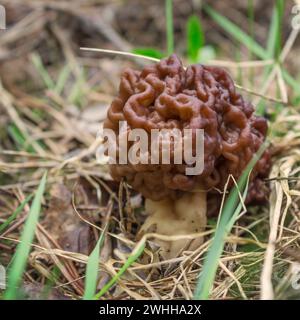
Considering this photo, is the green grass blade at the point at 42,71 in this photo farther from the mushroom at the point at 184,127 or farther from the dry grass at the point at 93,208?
the mushroom at the point at 184,127

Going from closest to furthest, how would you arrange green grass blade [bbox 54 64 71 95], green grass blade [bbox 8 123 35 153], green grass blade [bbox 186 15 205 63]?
green grass blade [bbox 8 123 35 153] → green grass blade [bbox 186 15 205 63] → green grass blade [bbox 54 64 71 95]

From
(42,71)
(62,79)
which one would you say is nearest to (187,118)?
(62,79)

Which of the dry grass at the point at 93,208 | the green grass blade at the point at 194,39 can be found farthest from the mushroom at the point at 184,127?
the green grass blade at the point at 194,39

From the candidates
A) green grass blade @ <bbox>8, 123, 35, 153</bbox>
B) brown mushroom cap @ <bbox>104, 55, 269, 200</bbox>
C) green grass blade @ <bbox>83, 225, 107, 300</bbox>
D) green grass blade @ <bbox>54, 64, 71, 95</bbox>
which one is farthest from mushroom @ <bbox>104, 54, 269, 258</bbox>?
green grass blade @ <bbox>54, 64, 71, 95</bbox>

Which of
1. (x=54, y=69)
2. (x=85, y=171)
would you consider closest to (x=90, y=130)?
(x=85, y=171)

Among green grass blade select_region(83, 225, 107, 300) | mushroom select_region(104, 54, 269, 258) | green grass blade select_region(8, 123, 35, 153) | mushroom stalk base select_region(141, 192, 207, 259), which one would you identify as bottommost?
green grass blade select_region(83, 225, 107, 300)

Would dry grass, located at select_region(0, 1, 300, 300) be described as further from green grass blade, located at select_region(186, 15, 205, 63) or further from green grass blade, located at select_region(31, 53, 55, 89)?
green grass blade, located at select_region(186, 15, 205, 63)
